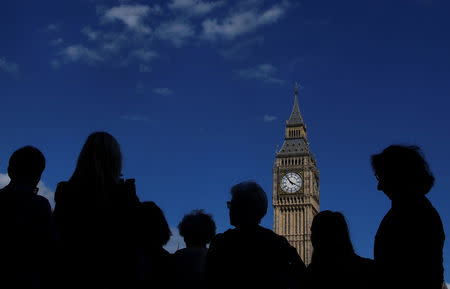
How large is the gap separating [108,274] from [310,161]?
64.0 m

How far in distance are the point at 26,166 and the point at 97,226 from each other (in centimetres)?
110

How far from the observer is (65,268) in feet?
14.9

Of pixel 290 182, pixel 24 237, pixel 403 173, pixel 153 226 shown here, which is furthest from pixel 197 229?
pixel 290 182

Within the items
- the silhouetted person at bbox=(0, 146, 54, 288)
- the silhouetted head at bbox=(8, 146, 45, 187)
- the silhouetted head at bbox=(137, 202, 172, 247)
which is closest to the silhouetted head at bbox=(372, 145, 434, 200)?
the silhouetted head at bbox=(137, 202, 172, 247)

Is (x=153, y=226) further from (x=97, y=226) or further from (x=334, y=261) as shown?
(x=334, y=261)

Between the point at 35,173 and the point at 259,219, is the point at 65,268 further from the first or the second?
the point at 259,219

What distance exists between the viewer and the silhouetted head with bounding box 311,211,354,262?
565cm

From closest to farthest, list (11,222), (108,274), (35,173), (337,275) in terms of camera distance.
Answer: (108,274)
(11,222)
(35,173)
(337,275)

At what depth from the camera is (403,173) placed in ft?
16.3

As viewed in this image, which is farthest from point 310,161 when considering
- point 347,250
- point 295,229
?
point 347,250

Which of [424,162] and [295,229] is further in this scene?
[295,229]

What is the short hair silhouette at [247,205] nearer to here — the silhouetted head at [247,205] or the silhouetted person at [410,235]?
the silhouetted head at [247,205]

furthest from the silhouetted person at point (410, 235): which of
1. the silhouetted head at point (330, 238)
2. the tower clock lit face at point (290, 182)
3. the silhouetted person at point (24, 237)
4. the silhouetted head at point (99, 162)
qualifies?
the tower clock lit face at point (290, 182)

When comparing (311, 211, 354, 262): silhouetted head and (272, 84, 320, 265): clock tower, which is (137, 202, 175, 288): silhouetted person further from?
(272, 84, 320, 265): clock tower
